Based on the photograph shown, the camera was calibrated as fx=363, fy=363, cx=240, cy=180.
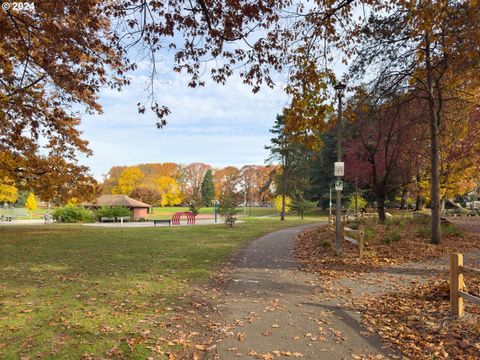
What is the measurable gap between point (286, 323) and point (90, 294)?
12.5 ft

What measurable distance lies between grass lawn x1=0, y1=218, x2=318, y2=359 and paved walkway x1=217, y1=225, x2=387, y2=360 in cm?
104

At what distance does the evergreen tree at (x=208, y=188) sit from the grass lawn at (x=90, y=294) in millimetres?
81418

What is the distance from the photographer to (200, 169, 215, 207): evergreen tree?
95.2 m

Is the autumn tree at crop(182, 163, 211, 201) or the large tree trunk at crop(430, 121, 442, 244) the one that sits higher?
the autumn tree at crop(182, 163, 211, 201)

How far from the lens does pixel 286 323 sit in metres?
5.36

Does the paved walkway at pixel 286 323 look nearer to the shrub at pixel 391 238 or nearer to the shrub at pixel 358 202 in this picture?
the shrub at pixel 391 238

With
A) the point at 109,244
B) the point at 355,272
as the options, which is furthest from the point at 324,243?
the point at 109,244

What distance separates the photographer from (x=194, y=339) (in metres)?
4.84

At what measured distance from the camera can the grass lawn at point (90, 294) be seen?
4.53 m

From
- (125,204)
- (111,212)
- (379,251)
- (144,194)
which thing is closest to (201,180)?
(144,194)

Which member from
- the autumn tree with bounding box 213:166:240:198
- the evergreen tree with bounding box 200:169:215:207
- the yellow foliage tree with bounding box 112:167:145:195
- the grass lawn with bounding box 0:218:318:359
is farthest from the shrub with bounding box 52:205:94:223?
the autumn tree with bounding box 213:166:240:198

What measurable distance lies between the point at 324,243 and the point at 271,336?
8.70 m

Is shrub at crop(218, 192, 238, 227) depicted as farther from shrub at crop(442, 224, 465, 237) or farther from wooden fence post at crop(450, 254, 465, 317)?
wooden fence post at crop(450, 254, 465, 317)

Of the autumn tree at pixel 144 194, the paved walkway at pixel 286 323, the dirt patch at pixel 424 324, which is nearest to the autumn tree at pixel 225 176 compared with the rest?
the autumn tree at pixel 144 194
